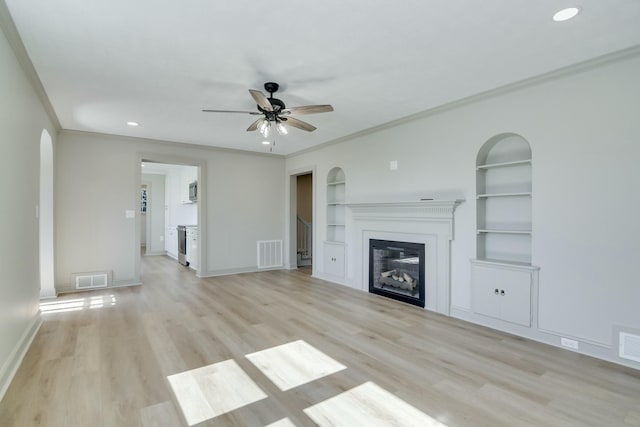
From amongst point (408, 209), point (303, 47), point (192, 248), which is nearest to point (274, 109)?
point (303, 47)

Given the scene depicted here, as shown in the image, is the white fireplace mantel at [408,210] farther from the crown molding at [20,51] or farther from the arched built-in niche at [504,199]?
the crown molding at [20,51]

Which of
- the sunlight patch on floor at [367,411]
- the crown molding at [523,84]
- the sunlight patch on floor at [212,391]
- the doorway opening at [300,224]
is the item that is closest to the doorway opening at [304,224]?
the doorway opening at [300,224]

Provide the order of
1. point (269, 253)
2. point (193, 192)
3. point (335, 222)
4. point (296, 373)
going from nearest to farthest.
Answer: point (296, 373) < point (335, 222) < point (269, 253) < point (193, 192)

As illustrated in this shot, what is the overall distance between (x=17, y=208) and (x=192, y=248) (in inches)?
177

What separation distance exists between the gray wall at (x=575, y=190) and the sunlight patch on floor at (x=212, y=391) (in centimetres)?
264

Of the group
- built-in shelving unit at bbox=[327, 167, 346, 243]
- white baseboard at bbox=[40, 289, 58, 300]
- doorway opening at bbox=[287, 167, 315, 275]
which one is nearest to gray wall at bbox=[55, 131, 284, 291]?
white baseboard at bbox=[40, 289, 58, 300]

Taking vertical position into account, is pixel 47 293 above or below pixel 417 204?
below

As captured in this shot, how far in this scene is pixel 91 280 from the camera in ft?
16.9

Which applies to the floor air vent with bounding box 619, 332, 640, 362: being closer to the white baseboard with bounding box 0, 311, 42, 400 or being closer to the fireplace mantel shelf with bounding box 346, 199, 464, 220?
the fireplace mantel shelf with bounding box 346, 199, 464, 220

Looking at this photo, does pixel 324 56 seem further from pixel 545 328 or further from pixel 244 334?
pixel 545 328

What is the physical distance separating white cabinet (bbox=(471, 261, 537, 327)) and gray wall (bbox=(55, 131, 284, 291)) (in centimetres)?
449

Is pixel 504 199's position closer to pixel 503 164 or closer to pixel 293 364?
pixel 503 164

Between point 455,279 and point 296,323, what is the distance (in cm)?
196

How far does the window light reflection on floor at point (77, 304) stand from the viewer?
4090mm
